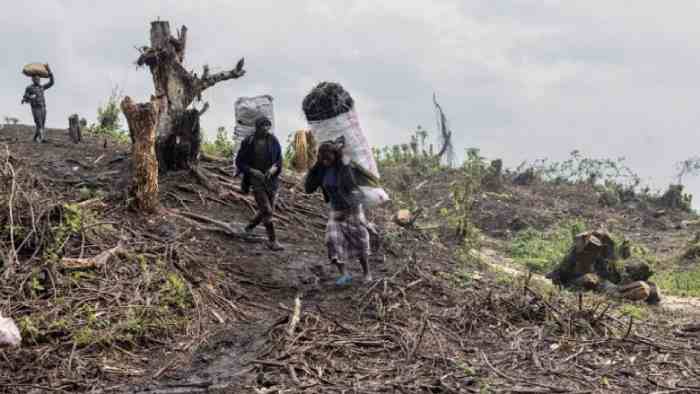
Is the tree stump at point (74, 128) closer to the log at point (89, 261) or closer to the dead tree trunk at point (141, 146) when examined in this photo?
the dead tree trunk at point (141, 146)

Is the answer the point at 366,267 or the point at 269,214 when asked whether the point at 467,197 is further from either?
the point at 366,267

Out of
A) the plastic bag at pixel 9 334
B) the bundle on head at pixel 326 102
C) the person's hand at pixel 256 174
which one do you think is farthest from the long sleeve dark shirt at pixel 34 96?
the plastic bag at pixel 9 334

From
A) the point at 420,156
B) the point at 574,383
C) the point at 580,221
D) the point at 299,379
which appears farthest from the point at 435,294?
the point at 420,156

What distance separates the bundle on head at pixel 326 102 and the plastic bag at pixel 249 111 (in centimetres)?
236

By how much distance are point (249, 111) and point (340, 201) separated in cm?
307

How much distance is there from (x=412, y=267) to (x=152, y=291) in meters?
3.20

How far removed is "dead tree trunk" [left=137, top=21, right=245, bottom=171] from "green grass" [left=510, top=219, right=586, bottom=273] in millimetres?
6969

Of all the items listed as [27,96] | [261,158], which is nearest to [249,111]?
[261,158]

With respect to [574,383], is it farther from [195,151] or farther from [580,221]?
[580,221]

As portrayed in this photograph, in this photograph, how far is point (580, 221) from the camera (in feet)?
65.4

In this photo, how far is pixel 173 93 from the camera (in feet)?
37.7

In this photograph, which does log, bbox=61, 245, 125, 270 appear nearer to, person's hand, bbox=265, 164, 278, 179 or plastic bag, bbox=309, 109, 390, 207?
person's hand, bbox=265, 164, 278, 179

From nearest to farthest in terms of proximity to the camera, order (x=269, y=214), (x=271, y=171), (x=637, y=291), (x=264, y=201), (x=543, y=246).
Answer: (x=271, y=171), (x=264, y=201), (x=269, y=214), (x=637, y=291), (x=543, y=246)

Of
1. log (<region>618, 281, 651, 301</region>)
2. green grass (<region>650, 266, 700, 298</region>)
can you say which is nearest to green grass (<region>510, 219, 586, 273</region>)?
green grass (<region>650, 266, 700, 298</region>)
